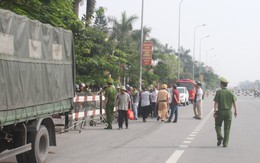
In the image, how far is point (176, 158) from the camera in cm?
1092

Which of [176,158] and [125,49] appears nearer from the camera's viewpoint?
[176,158]

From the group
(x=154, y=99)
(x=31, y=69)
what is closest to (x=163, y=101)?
(x=154, y=99)

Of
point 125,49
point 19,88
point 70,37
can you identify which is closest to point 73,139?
point 70,37

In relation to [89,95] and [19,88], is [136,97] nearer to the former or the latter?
[89,95]

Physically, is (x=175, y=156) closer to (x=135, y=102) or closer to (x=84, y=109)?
(x=84, y=109)

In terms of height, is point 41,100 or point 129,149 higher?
point 41,100

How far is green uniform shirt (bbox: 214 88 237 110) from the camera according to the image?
13.2 metres

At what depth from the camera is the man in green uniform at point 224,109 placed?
13.2 metres

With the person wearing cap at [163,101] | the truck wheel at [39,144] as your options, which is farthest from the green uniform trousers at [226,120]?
the person wearing cap at [163,101]

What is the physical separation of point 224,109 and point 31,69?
603 cm

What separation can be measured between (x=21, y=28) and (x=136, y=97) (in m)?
16.1

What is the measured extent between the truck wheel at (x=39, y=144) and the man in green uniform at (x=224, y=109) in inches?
200

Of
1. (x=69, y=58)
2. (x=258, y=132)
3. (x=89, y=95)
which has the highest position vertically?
(x=69, y=58)

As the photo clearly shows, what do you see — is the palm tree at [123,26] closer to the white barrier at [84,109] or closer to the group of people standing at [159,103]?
the group of people standing at [159,103]
